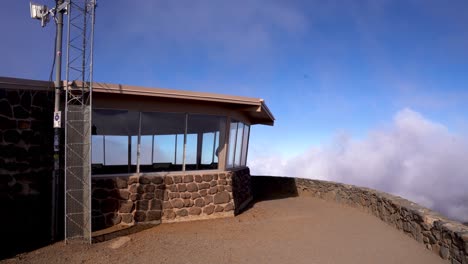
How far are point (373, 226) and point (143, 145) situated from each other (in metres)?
6.26

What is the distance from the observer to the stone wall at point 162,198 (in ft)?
28.8

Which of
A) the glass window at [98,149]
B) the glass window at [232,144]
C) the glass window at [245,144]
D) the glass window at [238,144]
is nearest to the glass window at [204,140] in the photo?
the glass window at [232,144]

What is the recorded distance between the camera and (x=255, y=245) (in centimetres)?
742

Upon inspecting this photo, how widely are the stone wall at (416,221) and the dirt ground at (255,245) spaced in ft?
0.66

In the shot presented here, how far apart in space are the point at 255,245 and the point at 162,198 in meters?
3.10

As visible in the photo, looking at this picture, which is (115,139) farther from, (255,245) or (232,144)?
(255,245)

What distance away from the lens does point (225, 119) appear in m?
10.8

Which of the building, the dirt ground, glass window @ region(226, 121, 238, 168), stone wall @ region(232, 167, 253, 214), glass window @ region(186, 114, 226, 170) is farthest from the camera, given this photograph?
glass window @ region(226, 121, 238, 168)

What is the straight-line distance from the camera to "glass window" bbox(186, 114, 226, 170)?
10195mm

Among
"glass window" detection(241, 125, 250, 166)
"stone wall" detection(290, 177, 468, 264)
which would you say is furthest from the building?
"stone wall" detection(290, 177, 468, 264)

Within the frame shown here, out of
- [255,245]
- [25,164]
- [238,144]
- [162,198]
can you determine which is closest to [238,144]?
[238,144]

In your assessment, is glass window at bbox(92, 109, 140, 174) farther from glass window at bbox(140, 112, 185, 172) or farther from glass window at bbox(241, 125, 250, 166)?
glass window at bbox(241, 125, 250, 166)

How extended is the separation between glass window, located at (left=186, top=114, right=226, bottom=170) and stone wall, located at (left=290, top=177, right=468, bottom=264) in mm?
4832

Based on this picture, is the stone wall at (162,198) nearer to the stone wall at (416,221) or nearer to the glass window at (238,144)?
the glass window at (238,144)
